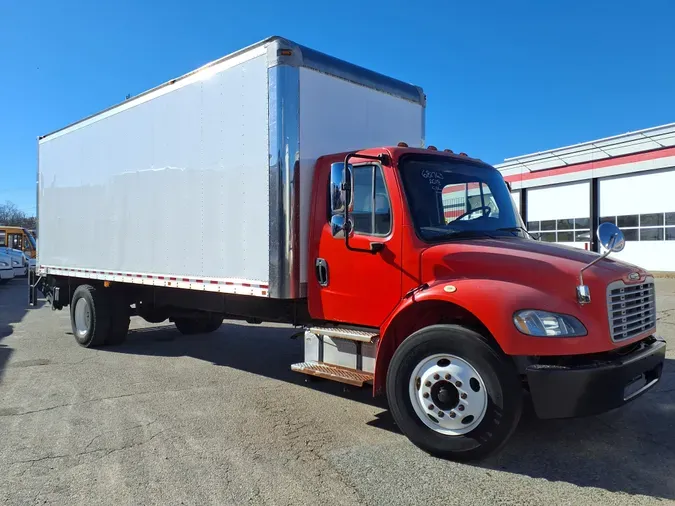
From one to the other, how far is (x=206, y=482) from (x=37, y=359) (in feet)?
17.8

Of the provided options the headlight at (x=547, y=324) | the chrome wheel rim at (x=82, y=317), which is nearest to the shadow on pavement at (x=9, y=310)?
the chrome wheel rim at (x=82, y=317)

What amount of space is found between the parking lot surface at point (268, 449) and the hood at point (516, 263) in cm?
135

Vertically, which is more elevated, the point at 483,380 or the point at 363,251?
the point at 363,251

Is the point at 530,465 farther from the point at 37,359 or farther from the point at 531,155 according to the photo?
the point at 531,155

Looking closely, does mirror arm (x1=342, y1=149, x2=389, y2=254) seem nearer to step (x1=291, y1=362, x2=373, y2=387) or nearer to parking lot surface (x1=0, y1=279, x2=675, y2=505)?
step (x1=291, y1=362, x2=373, y2=387)

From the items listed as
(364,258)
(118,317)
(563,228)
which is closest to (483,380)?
(364,258)

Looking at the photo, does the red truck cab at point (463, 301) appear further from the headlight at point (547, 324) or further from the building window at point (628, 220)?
the building window at point (628, 220)

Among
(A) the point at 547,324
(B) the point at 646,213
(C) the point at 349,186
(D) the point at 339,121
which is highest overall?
(B) the point at 646,213

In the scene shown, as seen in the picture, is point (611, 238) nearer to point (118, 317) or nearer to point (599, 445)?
point (599, 445)

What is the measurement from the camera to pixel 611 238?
4.04m

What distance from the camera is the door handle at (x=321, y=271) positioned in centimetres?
524

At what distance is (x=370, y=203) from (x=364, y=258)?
0.50 meters

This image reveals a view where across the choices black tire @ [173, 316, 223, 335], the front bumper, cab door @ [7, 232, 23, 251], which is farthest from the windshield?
cab door @ [7, 232, 23, 251]

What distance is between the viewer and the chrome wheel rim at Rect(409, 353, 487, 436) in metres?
3.90
